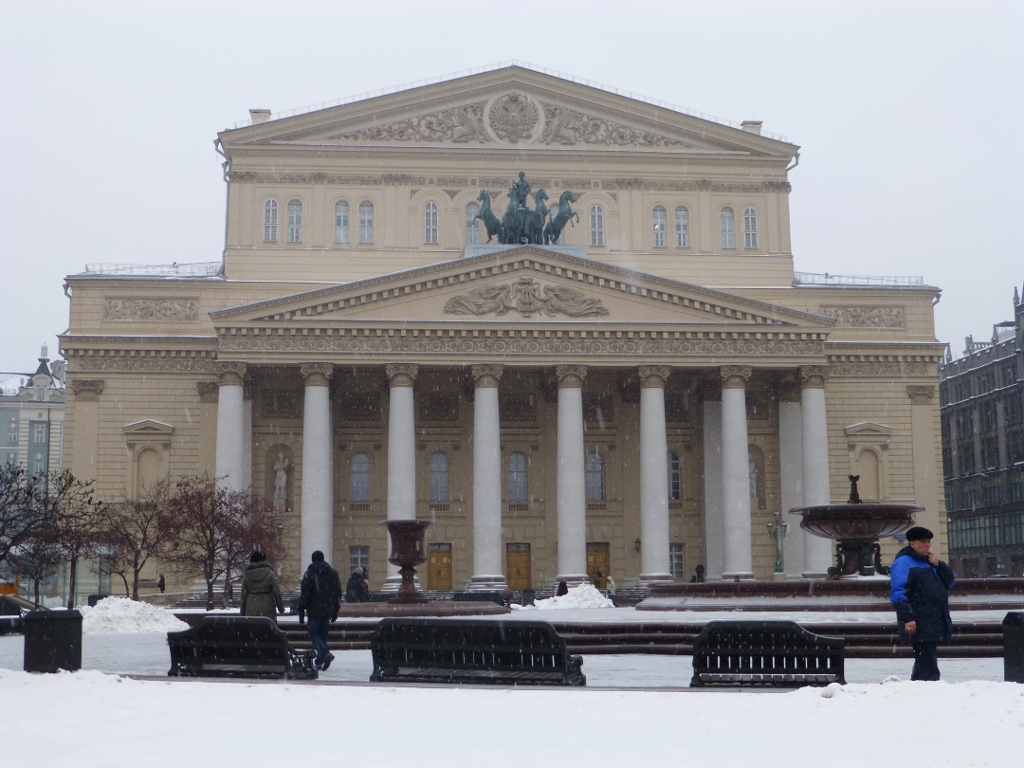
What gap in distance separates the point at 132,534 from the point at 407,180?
18.8 meters

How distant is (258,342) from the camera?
46.0 m

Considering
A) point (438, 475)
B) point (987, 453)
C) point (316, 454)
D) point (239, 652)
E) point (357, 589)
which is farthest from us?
point (987, 453)

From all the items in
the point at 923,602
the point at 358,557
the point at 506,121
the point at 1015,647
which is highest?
the point at 506,121

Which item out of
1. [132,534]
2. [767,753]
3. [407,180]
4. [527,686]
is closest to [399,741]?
[767,753]

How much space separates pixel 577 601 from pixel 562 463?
320 inches

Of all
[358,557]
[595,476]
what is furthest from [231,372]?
[595,476]

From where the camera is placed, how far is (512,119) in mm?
54938

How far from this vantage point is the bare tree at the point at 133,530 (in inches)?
1634

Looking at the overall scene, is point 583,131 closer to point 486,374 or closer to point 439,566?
point 486,374

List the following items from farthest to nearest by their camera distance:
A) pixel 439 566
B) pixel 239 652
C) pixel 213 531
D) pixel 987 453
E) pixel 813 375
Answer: pixel 987 453 < pixel 439 566 < pixel 813 375 < pixel 213 531 < pixel 239 652

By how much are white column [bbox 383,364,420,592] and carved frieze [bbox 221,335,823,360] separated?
36.0 inches

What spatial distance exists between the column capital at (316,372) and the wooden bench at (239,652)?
30.7m

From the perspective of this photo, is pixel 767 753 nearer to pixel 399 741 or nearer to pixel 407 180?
pixel 399 741

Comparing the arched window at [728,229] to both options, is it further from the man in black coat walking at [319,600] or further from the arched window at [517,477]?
the man in black coat walking at [319,600]
